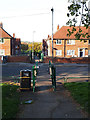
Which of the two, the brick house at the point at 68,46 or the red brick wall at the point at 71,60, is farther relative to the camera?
the brick house at the point at 68,46

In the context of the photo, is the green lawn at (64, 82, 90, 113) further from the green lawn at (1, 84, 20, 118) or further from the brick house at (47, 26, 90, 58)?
the brick house at (47, 26, 90, 58)

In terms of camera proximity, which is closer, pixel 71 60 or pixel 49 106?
pixel 49 106

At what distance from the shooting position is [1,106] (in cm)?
778

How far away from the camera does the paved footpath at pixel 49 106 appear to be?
702cm

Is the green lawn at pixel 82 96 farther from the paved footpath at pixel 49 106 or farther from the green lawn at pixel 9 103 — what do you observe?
the green lawn at pixel 9 103

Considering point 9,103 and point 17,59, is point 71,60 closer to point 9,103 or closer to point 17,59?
point 17,59

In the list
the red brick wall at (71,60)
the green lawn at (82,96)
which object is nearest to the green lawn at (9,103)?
the green lawn at (82,96)

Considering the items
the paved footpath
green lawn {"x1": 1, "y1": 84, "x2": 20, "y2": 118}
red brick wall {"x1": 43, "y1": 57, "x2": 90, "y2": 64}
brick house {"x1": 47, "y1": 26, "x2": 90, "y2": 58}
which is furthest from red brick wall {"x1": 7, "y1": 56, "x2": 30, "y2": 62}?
the paved footpath

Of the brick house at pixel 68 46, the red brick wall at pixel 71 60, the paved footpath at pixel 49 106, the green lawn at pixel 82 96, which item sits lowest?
the paved footpath at pixel 49 106

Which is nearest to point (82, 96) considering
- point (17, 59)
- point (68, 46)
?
point (17, 59)

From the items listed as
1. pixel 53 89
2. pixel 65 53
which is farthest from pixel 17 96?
pixel 65 53

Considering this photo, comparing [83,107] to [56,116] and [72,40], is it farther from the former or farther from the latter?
[72,40]

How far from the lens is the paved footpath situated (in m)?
7.02

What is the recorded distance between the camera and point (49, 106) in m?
8.11
